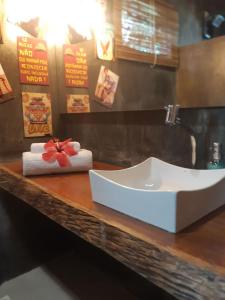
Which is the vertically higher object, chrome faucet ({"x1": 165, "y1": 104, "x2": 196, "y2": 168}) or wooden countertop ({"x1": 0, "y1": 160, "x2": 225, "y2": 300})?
chrome faucet ({"x1": 165, "y1": 104, "x2": 196, "y2": 168})

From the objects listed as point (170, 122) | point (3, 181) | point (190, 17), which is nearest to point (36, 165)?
point (3, 181)

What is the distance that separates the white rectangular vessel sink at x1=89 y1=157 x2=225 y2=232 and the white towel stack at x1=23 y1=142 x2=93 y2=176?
319mm

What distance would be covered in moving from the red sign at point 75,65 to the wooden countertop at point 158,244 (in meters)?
1.00

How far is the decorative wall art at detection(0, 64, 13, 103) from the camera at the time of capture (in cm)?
145

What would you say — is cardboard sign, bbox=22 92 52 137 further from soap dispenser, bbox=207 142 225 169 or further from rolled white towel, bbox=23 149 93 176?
soap dispenser, bbox=207 142 225 169

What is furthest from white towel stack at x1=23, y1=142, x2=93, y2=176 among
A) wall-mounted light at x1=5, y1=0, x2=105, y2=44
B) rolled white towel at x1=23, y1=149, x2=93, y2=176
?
wall-mounted light at x1=5, y1=0, x2=105, y2=44

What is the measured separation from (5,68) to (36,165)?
69 cm

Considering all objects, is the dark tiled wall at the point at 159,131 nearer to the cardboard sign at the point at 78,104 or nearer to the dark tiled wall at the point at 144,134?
the dark tiled wall at the point at 144,134

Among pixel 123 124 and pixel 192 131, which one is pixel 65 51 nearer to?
pixel 123 124

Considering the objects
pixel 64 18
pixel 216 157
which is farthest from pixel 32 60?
pixel 216 157

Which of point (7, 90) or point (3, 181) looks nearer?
point (3, 181)

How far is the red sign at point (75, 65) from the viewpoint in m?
1.68

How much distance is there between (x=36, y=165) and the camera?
1.14 meters

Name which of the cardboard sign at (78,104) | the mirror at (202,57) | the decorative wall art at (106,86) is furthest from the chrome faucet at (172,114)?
the cardboard sign at (78,104)
